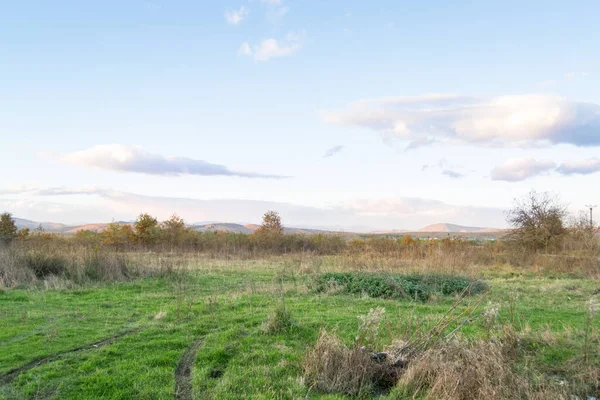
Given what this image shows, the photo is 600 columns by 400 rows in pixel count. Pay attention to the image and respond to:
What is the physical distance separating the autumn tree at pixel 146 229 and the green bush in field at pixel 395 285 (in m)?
26.7

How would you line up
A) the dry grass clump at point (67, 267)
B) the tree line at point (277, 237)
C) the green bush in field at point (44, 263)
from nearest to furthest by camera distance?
the dry grass clump at point (67, 267), the green bush in field at point (44, 263), the tree line at point (277, 237)

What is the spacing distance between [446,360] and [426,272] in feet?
36.3

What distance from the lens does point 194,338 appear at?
27.9 feet

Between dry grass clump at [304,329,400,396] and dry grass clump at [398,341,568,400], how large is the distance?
0.34 metres

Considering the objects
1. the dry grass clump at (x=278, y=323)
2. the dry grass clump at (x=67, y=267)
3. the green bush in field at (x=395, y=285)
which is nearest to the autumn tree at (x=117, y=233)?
the dry grass clump at (x=67, y=267)

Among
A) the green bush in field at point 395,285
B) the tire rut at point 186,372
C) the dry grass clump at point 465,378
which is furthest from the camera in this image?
the green bush in field at point 395,285

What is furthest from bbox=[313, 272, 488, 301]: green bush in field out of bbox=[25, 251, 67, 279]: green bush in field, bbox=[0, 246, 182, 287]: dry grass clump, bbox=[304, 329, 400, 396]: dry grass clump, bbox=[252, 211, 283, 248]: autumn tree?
bbox=[252, 211, 283, 248]: autumn tree

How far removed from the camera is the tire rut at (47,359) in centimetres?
636

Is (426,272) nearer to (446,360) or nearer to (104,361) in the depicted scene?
(446,360)

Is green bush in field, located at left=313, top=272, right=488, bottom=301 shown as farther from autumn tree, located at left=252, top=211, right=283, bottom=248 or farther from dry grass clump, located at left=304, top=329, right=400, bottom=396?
autumn tree, located at left=252, top=211, right=283, bottom=248

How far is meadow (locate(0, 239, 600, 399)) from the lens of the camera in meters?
5.97

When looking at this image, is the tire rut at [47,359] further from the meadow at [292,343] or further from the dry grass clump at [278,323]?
the dry grass clump at [278,323]

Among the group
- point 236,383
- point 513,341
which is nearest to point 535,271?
point 513,341

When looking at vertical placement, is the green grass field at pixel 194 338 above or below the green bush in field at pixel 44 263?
below
